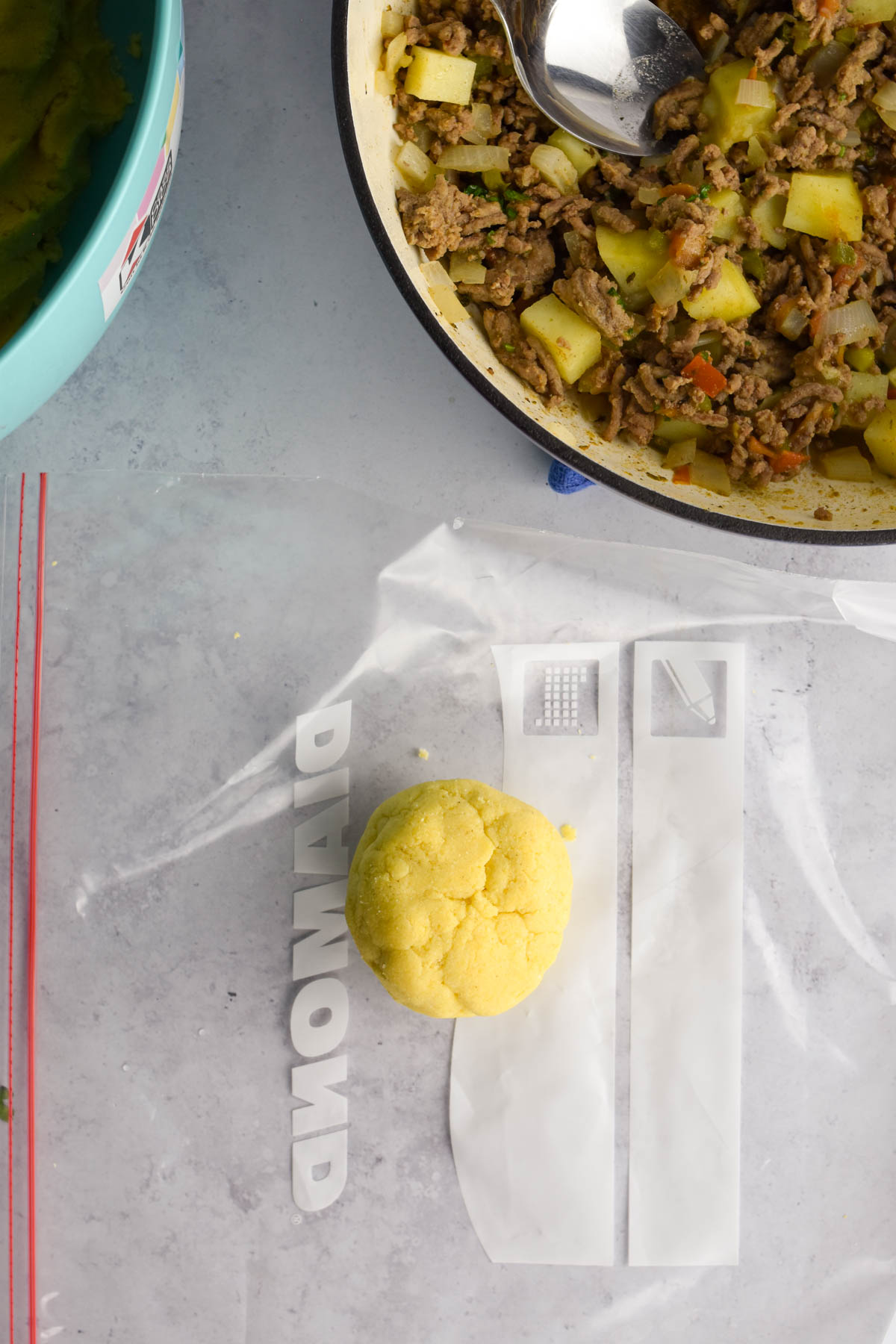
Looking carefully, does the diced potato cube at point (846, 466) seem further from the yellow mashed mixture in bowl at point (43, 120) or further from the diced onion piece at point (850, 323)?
the yellow mashed mixture in bowl at point (43, 120)

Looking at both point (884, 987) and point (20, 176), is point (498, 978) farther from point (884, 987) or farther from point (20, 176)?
point (20, 176)

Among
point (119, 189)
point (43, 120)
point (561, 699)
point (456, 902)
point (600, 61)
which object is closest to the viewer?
point (119, 189)

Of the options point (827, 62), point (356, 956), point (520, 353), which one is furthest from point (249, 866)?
point (827, 62)

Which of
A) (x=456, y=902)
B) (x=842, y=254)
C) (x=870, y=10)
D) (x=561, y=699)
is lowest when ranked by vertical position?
(x=456, y=902)

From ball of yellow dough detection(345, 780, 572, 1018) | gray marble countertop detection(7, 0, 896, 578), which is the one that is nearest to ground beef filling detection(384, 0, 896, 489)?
gray marble countertop detection(7, 0, 896, 578)

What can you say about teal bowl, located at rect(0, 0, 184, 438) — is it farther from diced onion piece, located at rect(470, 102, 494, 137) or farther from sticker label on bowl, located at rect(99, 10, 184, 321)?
diced onion piece, located at rect(470, 102, 494, 137)

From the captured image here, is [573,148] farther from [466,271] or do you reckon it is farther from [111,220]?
[111,220]
